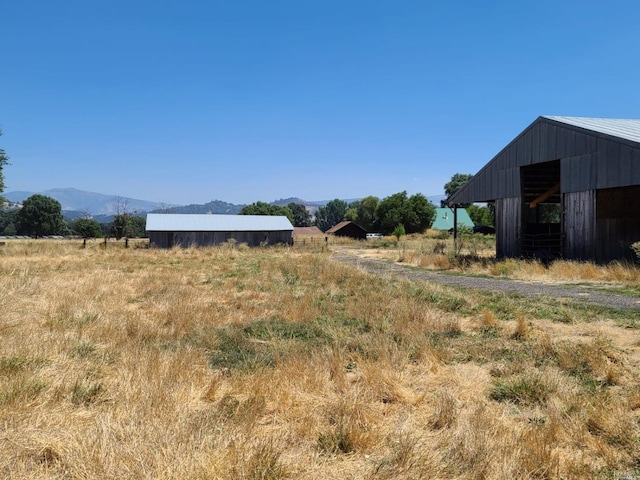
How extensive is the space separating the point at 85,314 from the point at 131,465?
668 cm

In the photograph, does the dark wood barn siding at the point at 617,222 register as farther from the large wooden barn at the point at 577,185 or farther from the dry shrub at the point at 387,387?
the dry shrub at the point at 387,387

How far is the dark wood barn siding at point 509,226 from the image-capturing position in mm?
21781

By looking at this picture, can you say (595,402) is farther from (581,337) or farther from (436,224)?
(436,224)

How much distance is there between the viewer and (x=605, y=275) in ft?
47.6

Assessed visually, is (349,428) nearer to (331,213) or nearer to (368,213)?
(368,213)

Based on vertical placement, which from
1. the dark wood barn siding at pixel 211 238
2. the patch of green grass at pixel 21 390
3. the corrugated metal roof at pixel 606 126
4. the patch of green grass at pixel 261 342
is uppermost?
the corrugated metal roof at pixel 606 126

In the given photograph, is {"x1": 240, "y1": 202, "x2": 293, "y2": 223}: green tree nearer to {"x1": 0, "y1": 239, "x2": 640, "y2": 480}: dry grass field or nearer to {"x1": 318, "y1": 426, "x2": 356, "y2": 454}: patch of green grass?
{"x1": 0, "y1": 239, "x2": 640, "y2": 480}: dry grass field

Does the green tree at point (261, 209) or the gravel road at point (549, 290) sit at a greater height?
the green tree at point (261, 209)

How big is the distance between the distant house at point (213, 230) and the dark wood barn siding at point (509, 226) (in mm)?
30458

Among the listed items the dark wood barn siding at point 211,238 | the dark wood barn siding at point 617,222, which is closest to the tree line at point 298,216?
the dark wood barn siding at point 211,238

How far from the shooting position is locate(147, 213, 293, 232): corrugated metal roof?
46.4 metres

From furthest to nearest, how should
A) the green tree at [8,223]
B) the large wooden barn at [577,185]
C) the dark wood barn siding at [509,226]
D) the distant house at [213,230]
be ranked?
1. the green tree at [8,223]
2. the distant house at [213,230]
3. the dark wood barn siding at [509,226]
4. the large wooden barn at [577,185]

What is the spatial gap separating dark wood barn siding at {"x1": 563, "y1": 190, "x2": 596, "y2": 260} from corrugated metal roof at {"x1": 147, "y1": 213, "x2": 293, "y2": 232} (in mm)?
36356

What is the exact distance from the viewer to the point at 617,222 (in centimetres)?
1805
